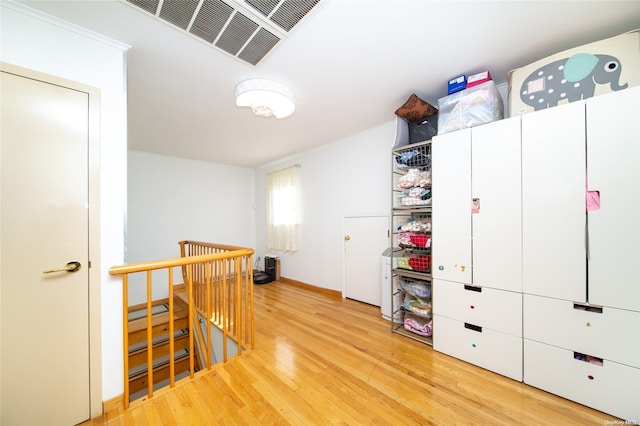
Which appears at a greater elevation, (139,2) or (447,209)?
(139,2)

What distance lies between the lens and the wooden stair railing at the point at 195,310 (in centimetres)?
149

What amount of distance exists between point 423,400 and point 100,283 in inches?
87.1

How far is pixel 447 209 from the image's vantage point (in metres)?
1.90

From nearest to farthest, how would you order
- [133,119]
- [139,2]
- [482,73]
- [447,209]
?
[139,2] < [482,73] < [447,209] < [133,119]

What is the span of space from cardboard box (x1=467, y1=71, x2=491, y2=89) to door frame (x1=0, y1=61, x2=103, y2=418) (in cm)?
272

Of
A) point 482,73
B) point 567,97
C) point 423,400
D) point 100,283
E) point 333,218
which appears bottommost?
point 423,400

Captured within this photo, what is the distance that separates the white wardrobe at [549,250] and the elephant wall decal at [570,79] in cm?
14

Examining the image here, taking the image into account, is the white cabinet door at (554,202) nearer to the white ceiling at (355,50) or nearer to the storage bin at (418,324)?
the white ceiling at (355,50)

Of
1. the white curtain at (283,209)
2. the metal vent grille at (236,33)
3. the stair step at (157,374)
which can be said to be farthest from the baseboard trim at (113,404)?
the white curtain at (283,209)

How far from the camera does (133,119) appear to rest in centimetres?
259

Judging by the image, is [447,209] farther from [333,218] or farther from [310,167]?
[310,167]

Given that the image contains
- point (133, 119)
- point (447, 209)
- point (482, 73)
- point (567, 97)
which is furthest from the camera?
point (133, 119)

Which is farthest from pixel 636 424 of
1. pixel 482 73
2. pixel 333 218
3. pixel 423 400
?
pixel 333 218

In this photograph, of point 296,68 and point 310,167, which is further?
point 310,167
